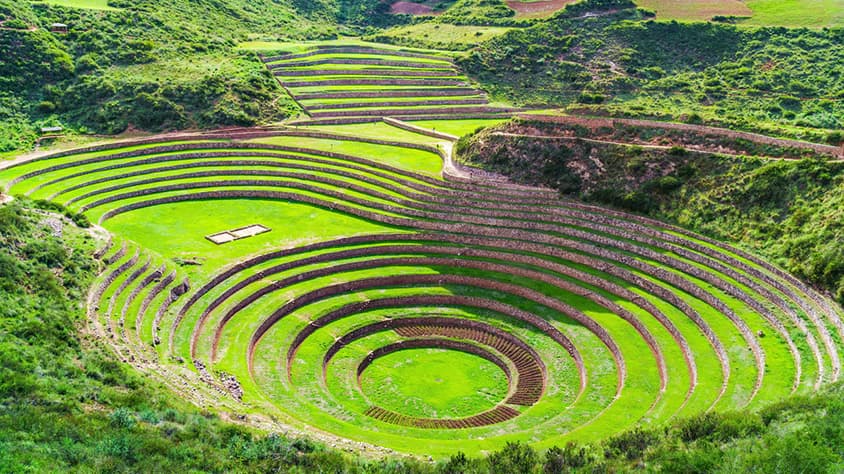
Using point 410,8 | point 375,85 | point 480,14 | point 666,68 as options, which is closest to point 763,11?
point 666,68

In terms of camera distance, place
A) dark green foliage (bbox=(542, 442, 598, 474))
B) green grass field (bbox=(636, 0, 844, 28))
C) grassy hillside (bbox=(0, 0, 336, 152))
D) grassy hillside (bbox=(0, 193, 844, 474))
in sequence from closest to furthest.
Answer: grassy hillside (bbox=(0, 193, 844, 474))
dark green foliage (bbox=(542, 442, 598, 474))
grassy hillside (bbox=(0, 0, 336, 152))
green grass field (bbox=(636, 0, 844, 28))

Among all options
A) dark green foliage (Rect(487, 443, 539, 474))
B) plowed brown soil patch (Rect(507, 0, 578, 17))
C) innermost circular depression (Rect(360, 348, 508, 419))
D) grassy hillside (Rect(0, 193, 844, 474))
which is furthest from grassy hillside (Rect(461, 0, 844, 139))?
dark green foliage (Rect(487, 443, 539, 474))

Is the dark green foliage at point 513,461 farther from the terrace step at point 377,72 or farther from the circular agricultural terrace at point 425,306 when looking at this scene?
the terrace step at point 377,72

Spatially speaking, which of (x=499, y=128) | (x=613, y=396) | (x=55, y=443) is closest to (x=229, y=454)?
(x=55, y=443)

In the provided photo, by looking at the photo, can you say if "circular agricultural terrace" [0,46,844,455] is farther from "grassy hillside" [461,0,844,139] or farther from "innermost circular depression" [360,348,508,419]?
"grassy hillside" [461,0,844,139]

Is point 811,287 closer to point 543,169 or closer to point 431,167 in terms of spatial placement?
point 543,169

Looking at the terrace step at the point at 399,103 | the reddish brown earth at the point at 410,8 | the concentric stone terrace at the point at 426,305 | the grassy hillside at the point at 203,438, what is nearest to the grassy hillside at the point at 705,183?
the concentric stone terrace at the point at 426,305
